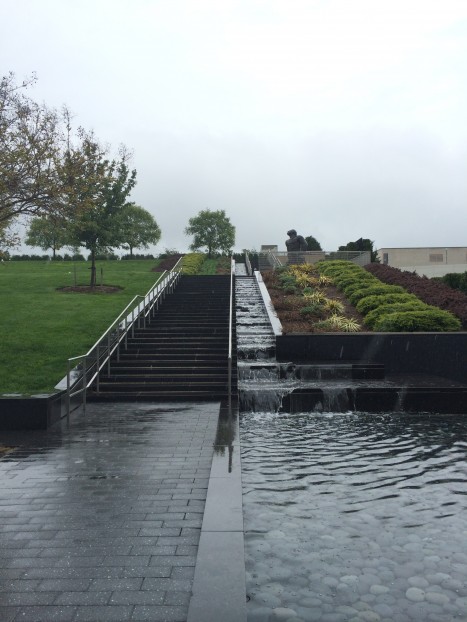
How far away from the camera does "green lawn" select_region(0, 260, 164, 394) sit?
45.4ft

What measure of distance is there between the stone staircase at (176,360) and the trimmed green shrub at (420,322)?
17.2 ft

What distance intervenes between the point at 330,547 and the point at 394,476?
2538 millimetres

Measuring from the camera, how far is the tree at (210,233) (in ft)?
218

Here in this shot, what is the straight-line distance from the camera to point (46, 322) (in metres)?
19.5

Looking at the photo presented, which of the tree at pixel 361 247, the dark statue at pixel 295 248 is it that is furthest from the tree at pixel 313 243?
A: the dark statue at pixel 295 248

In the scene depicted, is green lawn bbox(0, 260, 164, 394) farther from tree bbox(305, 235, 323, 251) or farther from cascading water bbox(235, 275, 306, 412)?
tree bbox(305, 235, 323, 251)

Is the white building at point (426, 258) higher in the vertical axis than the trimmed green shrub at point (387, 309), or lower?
higher

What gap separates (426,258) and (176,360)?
33.2 m

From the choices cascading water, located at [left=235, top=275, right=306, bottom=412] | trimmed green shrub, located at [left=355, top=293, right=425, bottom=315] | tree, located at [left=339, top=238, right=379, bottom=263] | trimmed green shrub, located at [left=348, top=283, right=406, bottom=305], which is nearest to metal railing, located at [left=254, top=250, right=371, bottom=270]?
tree, located at [left=339, top=238, right=379, bottom=263]

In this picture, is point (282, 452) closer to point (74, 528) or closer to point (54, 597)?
point (74, 528)

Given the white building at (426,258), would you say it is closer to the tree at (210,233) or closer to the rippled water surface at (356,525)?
the tree at (210,233)

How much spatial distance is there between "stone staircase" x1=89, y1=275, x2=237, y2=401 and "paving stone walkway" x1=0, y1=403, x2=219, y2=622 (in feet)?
10.7


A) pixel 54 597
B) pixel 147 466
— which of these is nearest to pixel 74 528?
pixel 54 597

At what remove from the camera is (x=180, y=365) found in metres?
15.3
